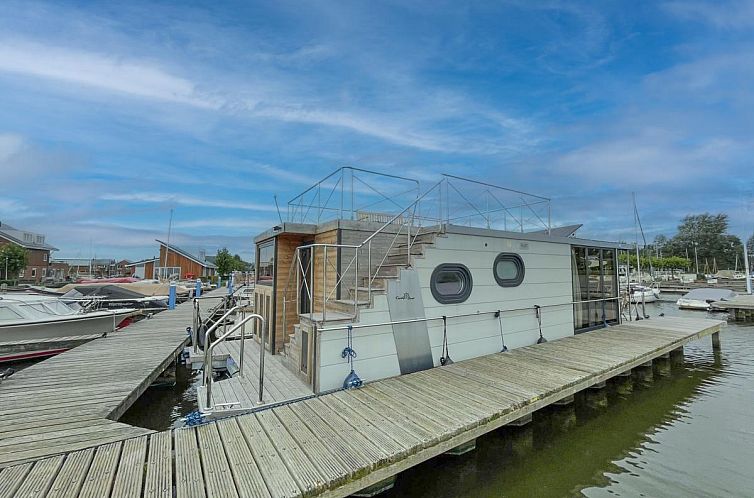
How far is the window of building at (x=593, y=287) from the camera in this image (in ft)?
30.6

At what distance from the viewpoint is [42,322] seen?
977 centimetres

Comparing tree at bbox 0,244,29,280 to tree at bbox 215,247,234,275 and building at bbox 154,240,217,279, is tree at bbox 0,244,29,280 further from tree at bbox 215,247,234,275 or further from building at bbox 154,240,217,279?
tree at bbox 215,247,234,275

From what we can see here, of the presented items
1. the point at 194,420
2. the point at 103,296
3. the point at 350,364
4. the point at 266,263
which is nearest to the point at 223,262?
the point at 103,296

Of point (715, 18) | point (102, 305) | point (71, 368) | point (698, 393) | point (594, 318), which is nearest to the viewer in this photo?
point (71, 368)

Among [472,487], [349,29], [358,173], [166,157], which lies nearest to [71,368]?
[358,173]

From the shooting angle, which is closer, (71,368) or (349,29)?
(71,368)

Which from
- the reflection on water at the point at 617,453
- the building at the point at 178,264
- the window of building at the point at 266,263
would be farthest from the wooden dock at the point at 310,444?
the building at the point at 178,264

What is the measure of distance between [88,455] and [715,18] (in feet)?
51.2

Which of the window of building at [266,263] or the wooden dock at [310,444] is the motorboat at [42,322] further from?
the wooden dock at [310,444]

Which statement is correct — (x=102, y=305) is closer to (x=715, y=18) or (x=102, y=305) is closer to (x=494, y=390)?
(x=494, y=390)

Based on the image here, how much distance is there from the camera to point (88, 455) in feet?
10.6

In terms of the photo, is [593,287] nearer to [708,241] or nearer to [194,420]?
[194,420]

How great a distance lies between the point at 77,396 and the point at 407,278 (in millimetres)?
5437

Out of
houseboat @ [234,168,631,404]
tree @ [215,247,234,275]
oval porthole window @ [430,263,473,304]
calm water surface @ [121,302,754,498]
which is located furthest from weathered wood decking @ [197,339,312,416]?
tree @ [215,247,234,275]
